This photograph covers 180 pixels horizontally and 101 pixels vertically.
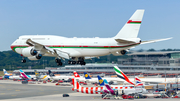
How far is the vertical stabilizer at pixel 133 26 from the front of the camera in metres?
59.0

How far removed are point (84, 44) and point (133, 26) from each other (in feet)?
34.0

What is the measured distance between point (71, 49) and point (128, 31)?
481 inches

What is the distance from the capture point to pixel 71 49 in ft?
202

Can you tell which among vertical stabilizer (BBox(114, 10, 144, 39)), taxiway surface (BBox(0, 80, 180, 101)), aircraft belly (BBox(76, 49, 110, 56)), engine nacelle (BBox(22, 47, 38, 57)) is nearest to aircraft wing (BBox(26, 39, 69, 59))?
engine nacelle (BBox(22, 47, 38, 57))

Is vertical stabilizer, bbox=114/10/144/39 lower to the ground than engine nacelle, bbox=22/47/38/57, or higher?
higher

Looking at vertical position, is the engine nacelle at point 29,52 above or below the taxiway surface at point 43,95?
above

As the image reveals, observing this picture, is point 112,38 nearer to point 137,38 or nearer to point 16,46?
point 137,38

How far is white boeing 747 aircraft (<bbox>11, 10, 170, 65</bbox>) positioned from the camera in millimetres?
58031

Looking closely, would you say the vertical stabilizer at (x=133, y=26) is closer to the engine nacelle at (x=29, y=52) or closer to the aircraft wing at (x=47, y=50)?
the aircraft wing at (x=47, y=50)

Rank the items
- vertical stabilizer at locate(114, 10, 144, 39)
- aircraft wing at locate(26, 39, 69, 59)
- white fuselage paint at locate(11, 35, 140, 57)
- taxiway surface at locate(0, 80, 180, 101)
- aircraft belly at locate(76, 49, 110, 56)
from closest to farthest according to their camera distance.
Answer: white fuselage paint at locate(11, 35, 140, 57), aircraft belly at locate(76, 49, 110, 56), vertical stabilizer at locate(114, 10, 144, 39), aircraft wing at locate(26, 39, 69, 59), taxiway surface at locate(0, 80, 180, 101)

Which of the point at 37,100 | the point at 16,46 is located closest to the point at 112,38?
the point at 16,46

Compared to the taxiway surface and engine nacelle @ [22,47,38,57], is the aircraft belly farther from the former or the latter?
the taxiway surface

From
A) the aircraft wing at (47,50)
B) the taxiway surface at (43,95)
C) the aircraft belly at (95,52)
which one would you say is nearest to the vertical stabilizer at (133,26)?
the aircraft belly at (95,52)

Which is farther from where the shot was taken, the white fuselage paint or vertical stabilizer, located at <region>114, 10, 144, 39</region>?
vertical stabilizer, located at <region>114, 10, 144, 39</region>
